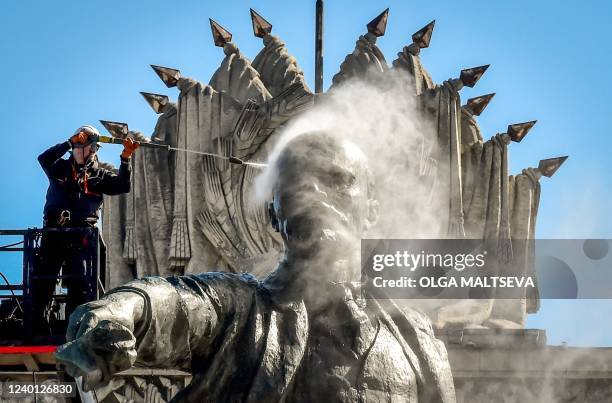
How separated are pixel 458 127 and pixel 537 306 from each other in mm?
2406

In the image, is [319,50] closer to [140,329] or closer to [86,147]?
[86,147]

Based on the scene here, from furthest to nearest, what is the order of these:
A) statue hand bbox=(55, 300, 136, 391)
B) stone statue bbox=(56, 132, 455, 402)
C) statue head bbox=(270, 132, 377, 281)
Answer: statue head bbox=(270, 132, 377, 281), stone statue bbox=(56, 132, 455, 402), statue hand bbox=(55, 300, 136, 391)

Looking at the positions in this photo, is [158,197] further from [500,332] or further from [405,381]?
[405,381]

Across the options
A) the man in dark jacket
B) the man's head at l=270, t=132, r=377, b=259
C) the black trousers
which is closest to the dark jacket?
the man in dark jacket

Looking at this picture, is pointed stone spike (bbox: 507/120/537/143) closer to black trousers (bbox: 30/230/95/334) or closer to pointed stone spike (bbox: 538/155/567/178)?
pointed stone spike (bbox: 538/155/567/178)

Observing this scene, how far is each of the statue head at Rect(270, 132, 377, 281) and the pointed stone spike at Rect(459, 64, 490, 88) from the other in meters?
12.3

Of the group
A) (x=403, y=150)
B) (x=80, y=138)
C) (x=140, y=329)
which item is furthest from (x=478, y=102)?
(x=140, y=329)

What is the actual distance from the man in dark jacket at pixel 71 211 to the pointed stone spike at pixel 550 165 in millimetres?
8436

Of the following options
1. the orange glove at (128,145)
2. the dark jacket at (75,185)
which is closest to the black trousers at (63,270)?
the dark jacket at (75,185)

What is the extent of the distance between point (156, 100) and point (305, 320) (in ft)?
41.1

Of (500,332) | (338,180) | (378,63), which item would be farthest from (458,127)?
(338,180)

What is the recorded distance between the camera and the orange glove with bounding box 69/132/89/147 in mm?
11812

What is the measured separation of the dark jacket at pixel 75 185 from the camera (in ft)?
39.4

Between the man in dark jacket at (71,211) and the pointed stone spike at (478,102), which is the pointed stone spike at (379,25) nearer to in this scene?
the pointed stone spike at (478,102)
